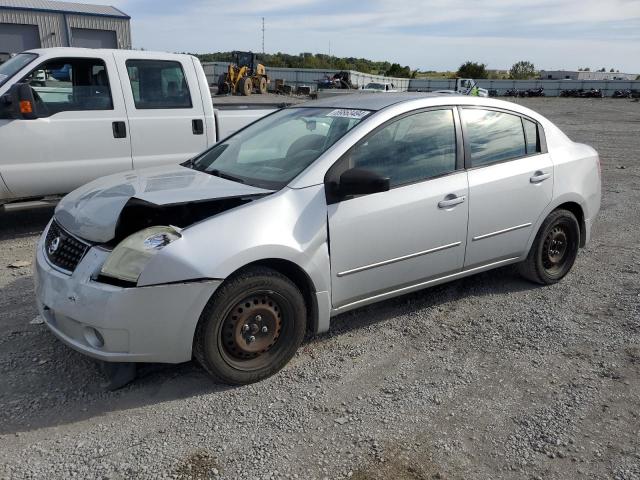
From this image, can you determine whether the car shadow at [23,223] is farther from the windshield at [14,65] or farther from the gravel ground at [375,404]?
the gravel ground at [375,404]

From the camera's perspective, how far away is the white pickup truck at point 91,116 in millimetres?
5918

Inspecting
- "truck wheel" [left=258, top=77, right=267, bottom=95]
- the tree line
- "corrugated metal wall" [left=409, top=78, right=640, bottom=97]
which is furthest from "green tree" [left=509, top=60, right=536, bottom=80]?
"truck wheel" [left=258, top=77, right=267, bottom=95]

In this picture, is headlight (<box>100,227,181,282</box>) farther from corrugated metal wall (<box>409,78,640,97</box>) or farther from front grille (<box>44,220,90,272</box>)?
corrugated metal wall (<box>409,78,640,97</box>)

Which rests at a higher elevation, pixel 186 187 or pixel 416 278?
pixel 186 187

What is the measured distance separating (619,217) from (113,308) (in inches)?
281

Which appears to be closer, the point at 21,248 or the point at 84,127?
the point at 21,248

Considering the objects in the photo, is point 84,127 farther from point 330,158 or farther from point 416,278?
point 416,278

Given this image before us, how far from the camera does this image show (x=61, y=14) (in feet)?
134

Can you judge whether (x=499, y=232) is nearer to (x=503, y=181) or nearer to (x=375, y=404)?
(x=503, y=181)

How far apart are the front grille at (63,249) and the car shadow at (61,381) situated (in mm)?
699

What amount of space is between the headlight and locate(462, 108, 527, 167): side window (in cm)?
241

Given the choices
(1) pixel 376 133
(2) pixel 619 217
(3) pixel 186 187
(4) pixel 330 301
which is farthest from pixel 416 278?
(2) pixel 619 217

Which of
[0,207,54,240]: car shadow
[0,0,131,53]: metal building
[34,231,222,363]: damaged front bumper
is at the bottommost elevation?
[0,207,54,240]: car shadow

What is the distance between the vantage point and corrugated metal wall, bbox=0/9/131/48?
4019 centimetres
